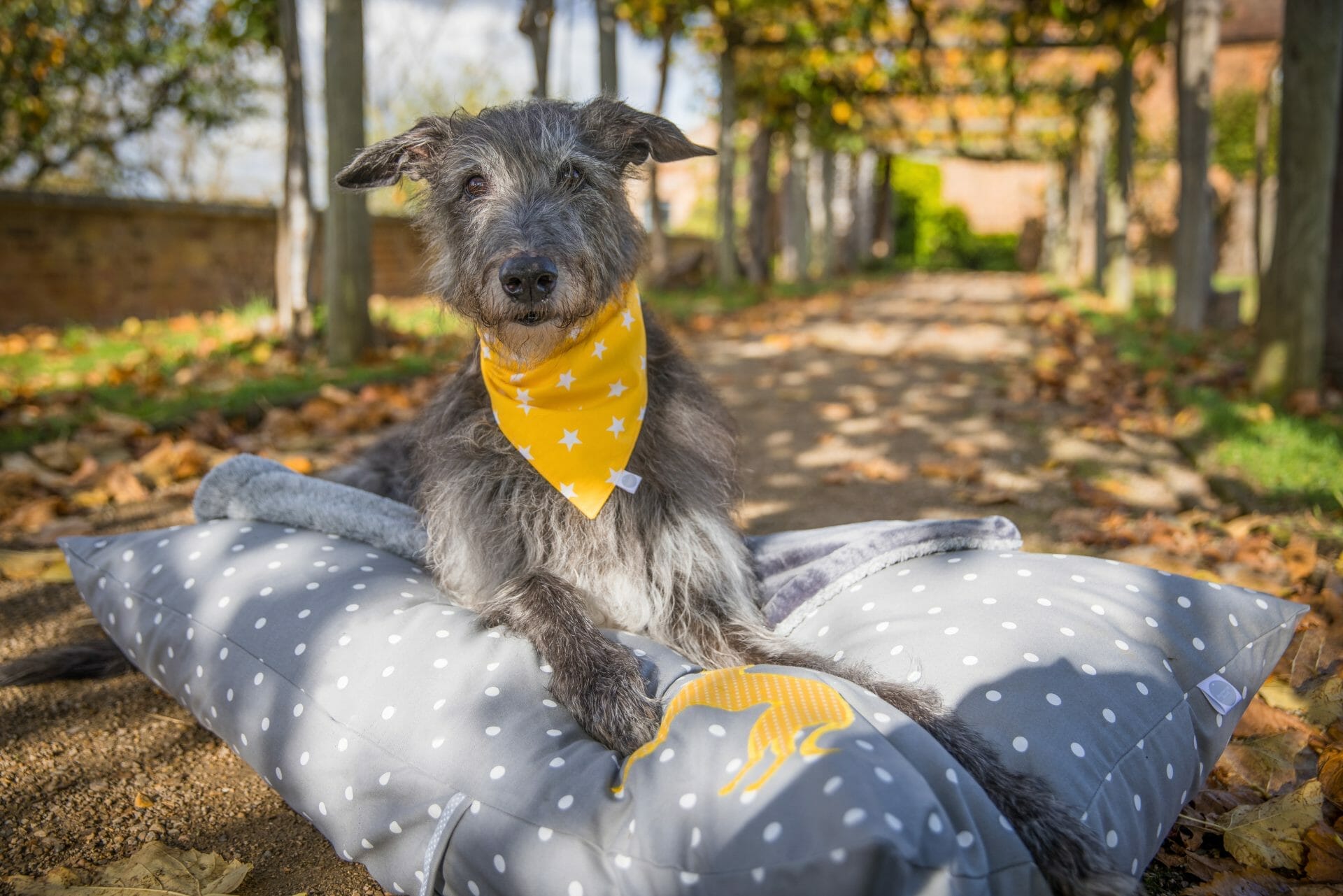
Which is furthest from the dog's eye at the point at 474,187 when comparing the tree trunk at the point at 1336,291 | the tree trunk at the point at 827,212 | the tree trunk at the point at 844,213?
the tree trunk at the point at 844,213

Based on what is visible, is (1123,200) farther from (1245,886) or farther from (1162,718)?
(1245,886)

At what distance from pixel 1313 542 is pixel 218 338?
31.7ft

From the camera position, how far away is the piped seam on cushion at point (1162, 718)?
2.09 m

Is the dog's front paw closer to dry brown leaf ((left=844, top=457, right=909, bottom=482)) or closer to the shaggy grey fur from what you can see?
the shaggy grey fur

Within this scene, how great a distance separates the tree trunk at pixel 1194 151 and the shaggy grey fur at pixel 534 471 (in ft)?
32.1

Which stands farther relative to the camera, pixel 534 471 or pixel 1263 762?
pixel 534 471

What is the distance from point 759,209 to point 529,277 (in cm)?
1782

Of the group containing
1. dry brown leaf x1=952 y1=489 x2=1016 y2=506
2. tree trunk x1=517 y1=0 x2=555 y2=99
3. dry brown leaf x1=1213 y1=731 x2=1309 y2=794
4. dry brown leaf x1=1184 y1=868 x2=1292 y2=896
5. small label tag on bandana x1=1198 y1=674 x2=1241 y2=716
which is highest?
tree trunk x1=517 y1=0 x2=555 y2=99

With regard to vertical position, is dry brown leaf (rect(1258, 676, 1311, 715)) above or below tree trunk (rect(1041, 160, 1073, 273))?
below

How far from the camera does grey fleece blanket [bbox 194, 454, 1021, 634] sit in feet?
10.1

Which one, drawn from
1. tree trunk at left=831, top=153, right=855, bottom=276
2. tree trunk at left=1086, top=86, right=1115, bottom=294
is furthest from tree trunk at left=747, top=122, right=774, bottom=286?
tree trunk at left=831, top=153, right=855, bottom=276

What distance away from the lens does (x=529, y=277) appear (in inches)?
107

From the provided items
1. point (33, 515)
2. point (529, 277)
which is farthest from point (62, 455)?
point (529, 277)

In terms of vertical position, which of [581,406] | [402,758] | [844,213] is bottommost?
[402,758]
